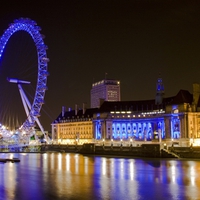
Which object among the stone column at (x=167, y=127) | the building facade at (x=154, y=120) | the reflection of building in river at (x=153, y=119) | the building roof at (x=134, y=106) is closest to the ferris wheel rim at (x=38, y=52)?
the building facade at (x=154, y=120)

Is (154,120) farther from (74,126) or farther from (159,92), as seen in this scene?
(74,126)

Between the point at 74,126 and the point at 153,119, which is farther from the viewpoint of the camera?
the point at 74,126

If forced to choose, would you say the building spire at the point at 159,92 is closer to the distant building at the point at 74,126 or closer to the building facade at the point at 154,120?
the building facade at the point at 154,120

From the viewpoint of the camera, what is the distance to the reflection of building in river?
87.4 metres

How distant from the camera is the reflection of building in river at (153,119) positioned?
3442 inches

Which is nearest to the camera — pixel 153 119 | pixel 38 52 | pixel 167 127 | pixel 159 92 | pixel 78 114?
pixel 38 52

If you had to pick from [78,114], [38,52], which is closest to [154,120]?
[78,114]

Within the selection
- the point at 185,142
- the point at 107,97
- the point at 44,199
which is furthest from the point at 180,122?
the point at 107,97

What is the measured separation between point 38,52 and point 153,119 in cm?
4129

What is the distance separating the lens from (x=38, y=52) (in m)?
67.4

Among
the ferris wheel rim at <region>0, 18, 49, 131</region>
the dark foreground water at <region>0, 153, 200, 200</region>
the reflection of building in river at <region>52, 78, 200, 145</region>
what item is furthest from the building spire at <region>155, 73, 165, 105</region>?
the dark foreground water at <region>0, 153, 200, 200</region>

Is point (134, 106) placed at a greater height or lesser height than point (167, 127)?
greater

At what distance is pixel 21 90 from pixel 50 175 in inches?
1445

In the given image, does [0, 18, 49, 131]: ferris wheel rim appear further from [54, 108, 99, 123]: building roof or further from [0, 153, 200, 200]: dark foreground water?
[54, 108, 99, 123]: building roof
